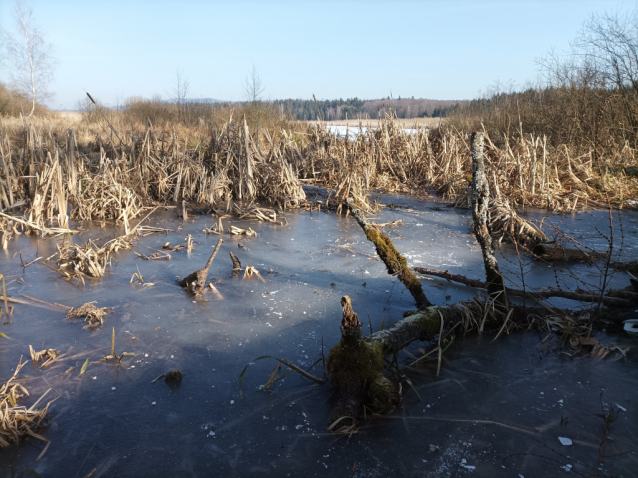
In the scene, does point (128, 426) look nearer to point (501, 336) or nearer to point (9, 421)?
point (9, 421)

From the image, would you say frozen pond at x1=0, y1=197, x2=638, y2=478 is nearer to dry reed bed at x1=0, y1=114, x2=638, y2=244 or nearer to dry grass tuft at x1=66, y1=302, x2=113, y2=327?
dry grass tuft at x1=66, y1=302, x2=113, y2=327

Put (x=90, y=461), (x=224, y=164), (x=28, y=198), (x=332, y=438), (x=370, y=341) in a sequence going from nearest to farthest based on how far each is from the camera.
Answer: (x=90, y=461), (x=332, y=438), (x=370, y=341), (x=28, y=198), (x=224, y=164)

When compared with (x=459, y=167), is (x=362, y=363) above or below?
below

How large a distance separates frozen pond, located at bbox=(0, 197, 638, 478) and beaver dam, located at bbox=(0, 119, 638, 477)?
0.05 ft

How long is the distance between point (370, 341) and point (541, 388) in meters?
1.36

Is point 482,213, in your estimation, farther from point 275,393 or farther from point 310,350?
point 275,393

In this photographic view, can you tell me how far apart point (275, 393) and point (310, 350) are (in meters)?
0.67

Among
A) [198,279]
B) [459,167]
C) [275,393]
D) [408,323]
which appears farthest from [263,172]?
[275,393]

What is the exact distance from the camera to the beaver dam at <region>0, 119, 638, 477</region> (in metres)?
2.72

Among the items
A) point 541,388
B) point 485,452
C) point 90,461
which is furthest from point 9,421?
point 541,388

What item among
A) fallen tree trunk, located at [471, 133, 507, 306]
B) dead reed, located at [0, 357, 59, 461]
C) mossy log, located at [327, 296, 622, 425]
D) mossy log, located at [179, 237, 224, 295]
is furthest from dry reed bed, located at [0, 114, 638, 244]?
mossy log, located at [327, 296, 622, 425]

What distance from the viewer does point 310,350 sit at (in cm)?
392

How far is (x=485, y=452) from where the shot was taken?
2.71 meters

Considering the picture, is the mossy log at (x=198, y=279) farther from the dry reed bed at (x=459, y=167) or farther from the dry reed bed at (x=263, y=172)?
the dry reed bed at (x=459, y=167)
